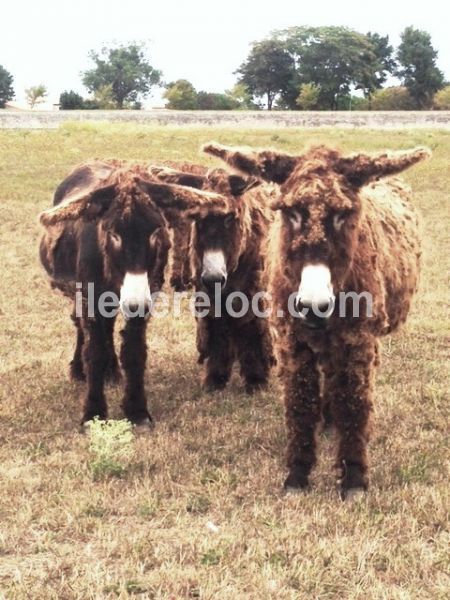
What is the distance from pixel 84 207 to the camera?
19.6 ft

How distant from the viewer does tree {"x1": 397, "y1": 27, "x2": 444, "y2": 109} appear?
65.1 m

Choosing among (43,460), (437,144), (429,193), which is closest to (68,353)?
(43,460)

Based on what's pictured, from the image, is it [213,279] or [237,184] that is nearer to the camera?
[213,279]

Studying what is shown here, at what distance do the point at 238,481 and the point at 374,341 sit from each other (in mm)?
1355

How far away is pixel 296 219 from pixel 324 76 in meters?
66.5

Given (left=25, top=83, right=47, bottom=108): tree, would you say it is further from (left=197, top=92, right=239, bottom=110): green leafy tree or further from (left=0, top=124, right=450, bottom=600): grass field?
(left=0, top=124, right=450, bottom=600): grass field

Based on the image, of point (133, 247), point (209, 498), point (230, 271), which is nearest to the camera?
point (209, 498)

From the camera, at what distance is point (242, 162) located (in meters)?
5.02

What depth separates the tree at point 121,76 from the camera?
87562 millimetres

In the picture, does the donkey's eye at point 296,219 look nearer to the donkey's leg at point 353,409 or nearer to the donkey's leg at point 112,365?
the donkey's leg at point 353,409

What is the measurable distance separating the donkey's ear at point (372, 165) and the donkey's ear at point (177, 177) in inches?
90.7

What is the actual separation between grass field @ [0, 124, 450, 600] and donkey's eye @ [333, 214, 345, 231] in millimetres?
1699

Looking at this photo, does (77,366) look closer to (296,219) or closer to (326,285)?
(296,219)

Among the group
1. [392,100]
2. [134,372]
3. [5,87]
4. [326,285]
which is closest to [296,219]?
[326,285]
